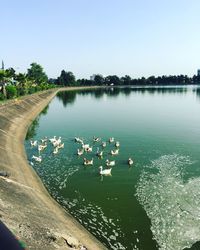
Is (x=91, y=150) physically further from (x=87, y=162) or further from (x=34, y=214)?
(x=34, y=214)

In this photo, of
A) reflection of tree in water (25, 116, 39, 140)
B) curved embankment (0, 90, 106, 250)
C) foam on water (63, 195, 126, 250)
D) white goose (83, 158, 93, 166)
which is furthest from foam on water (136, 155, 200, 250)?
reflection of tree in water (25, 116, 39, 140)

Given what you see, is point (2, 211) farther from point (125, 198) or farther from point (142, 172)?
point (142, 172)

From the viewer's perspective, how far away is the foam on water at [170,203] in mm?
21719

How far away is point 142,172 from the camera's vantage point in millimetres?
34750

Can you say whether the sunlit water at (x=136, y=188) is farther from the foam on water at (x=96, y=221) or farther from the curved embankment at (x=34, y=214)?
the curved embankment at (x=34, y=214)

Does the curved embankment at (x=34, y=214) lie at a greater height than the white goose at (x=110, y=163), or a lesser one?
greater

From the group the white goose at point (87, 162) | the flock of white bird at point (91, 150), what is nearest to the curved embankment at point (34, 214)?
the white goose at point (87, 162)

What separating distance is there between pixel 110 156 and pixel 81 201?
47.3ft

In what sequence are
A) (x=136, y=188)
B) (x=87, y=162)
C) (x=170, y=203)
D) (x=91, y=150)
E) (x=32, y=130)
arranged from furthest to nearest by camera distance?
1. (x=32, y=130)
2. (x=91, y=150)
3. (x=87, y=162)
4. (x=136, y=188)
5. (x=170, y=203)

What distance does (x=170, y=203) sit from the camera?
26.6 metres

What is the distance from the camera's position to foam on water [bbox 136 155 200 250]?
21719mm

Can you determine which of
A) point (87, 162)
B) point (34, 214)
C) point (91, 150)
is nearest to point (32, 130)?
point (91, 150)

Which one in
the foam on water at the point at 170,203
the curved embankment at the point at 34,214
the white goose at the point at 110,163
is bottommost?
the foam on water at the point at 170,203

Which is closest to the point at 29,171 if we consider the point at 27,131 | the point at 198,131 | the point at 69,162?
the point at 69,162
